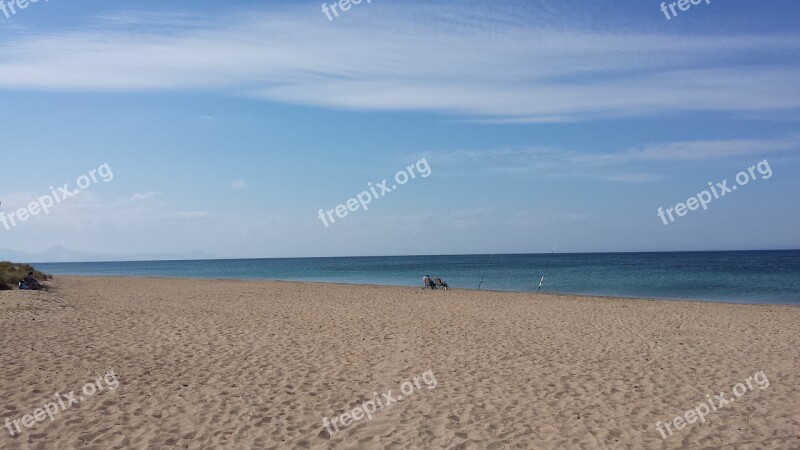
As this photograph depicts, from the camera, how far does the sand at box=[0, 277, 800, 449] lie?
23.9 ft

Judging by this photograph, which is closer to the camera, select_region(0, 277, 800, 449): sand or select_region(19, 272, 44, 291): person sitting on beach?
select_region(0, 277, 800, 449): sand

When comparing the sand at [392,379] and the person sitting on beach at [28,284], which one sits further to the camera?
the person sitting on beach at [28,284]

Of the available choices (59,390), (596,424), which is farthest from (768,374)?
(59,390)

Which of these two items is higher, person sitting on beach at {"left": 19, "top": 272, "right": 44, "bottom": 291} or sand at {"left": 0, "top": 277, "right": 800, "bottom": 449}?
person sitting on beach at {"left": 19, "top": 272, "right": 44, "bottom": 291}

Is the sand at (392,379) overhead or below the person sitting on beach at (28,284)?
below

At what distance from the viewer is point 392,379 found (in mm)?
10047

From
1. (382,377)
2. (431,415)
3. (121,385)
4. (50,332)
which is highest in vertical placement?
(50,332)

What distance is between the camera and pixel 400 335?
1462 centimetres

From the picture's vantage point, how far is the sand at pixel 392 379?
7277 mm

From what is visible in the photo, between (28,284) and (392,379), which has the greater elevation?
(28,284)

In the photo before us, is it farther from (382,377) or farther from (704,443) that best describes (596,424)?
(382,377)

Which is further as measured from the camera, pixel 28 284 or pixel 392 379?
pixel 28 284

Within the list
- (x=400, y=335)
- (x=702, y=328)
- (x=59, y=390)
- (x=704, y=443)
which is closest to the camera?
(x=704, y=443)

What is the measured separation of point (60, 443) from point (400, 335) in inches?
349
